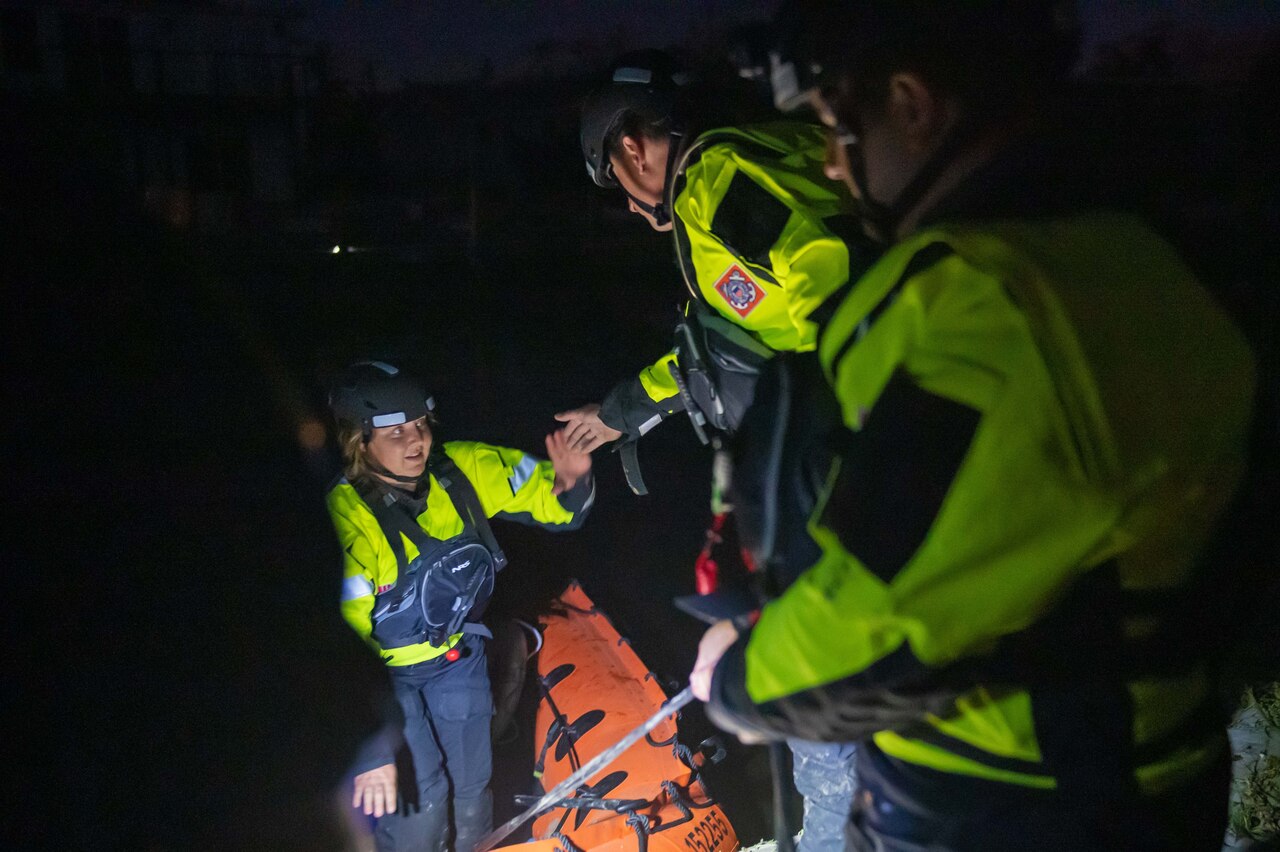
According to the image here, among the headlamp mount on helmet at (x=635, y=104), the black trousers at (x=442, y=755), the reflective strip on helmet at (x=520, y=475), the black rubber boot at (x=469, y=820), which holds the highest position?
the headlamp mount on helmet at (x=635, y=104)

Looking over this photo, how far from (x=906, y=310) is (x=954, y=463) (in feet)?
0.55

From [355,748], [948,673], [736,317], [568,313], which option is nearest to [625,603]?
[355,748]

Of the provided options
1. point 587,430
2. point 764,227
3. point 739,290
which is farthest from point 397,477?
point 764,227

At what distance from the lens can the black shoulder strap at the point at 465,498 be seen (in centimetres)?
354

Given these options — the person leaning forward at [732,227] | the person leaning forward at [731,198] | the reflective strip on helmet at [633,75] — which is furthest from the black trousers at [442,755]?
the reflective strip on helmet at [633,75]

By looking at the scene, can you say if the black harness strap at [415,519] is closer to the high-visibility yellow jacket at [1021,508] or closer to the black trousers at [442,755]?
the black trousers at [442,755]

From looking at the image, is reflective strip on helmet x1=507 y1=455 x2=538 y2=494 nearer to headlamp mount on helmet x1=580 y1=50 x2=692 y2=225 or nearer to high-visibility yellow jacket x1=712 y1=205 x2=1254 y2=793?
headlamp mount on helmet x1=580 y1=50 x2=692 y2=225

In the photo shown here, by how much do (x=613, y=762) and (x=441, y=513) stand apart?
1111 millimetres

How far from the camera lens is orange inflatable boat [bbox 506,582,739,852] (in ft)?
9.83

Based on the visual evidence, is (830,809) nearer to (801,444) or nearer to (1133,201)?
(801,444)

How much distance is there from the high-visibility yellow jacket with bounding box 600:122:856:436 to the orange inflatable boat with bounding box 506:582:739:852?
5.55 feet

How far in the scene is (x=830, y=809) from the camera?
2.56m

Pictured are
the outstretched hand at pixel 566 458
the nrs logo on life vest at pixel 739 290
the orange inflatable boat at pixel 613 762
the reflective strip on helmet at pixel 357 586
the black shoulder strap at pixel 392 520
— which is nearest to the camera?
the nrs logo on life vest at pixel 739 290

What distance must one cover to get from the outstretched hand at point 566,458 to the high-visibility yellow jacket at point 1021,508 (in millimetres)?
2029
